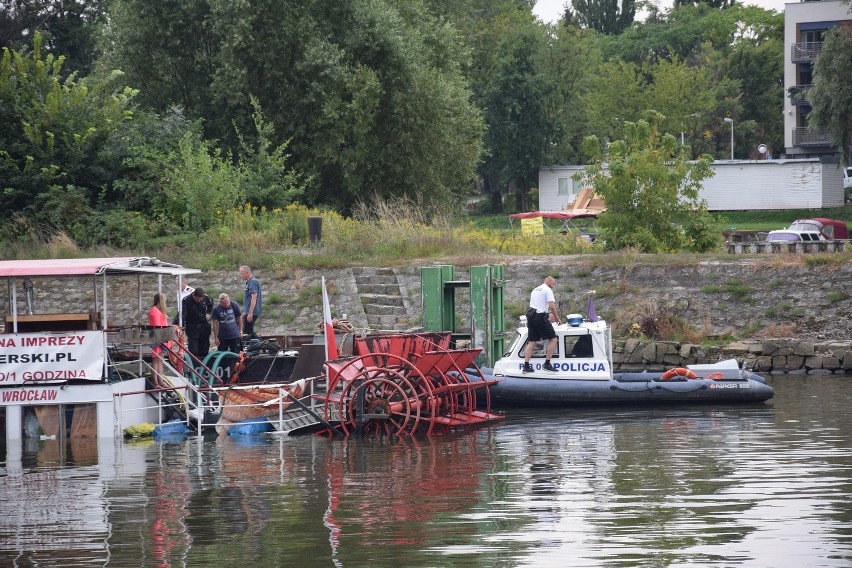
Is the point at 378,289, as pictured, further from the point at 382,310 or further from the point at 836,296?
the point at 836,296

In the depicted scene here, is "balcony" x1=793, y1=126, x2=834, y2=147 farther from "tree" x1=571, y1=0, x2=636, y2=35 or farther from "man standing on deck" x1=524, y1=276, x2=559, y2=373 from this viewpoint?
"man standing on deck" x1=524, y1=276, x2=559, y2=373

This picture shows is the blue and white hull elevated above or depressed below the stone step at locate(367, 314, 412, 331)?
below

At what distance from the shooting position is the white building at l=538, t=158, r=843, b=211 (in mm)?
57594

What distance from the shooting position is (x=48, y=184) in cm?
3450

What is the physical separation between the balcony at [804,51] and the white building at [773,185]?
12172 millimetres

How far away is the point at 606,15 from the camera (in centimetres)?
10862

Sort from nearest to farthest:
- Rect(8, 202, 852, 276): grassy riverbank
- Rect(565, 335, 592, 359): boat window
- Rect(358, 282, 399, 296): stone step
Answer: Rect(565, 335, 592, 359): boat window
Rect(358, 282, 399, 296): stone step
Rect(8, 202, 852, 276): grassy riverbank

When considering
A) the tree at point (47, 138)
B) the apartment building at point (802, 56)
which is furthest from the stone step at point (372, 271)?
the apartment building at point (802, 56)

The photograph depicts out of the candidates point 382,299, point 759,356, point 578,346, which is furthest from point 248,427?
point 759,356

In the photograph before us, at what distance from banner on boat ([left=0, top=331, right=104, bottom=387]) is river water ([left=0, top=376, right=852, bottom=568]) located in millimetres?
1061

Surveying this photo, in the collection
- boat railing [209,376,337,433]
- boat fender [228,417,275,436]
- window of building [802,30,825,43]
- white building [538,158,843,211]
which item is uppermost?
window of building [802,30,825,43]

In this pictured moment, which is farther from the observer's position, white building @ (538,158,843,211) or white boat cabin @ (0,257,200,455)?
white building @ (538,158,843,211)

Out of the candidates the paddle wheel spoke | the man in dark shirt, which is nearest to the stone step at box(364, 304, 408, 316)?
the man in dark shirt

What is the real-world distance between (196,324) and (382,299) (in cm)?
825
